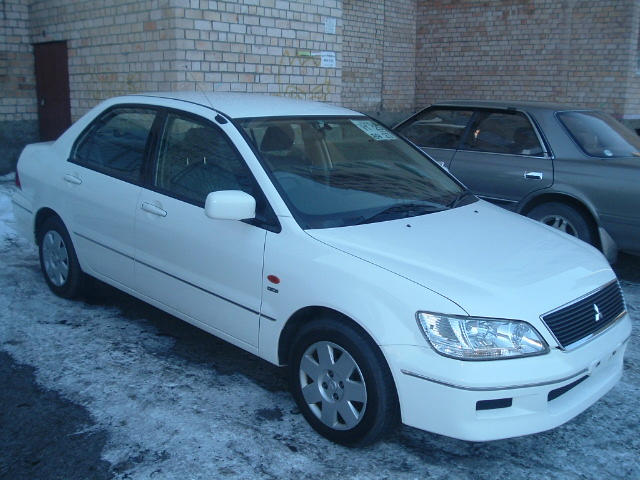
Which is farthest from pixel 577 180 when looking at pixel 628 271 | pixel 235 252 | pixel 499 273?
pixel 235 252

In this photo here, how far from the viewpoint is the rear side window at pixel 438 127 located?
24.3 ft

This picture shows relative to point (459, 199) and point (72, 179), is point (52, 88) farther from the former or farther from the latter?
point (459, 199)

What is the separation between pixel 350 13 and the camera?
1227cm

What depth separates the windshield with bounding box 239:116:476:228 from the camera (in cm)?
376

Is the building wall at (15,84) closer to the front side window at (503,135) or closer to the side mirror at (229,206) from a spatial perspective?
the front side window at (503,135)

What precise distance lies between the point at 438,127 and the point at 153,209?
4232mm

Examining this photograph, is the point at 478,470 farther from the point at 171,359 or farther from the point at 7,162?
the point at 7,162

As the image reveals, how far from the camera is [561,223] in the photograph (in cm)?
662

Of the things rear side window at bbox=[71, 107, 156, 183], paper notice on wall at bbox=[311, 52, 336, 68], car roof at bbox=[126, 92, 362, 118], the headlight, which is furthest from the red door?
the headlight

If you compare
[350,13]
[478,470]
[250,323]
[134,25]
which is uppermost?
[350,13]

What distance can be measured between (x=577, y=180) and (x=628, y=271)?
3.91 feet

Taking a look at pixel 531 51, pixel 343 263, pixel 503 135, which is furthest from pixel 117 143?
pixel 531 51

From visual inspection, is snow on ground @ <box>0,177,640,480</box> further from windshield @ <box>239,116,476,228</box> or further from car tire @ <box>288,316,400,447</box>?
windshield @ <box>239,116,476,228</box>

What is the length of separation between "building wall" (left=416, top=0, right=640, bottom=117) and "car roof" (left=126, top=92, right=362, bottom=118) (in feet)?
32.4
